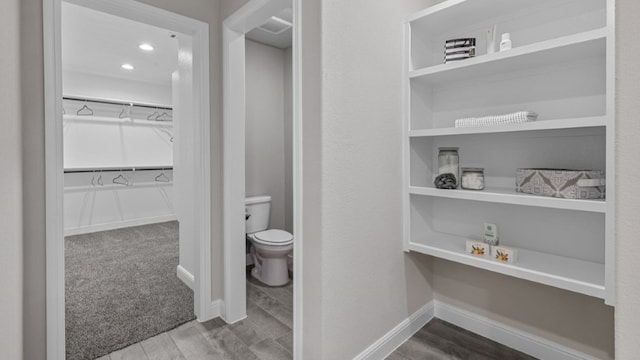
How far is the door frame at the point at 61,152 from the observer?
1452 mm

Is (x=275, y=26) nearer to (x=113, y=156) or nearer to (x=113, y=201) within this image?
(x=113, y=156)

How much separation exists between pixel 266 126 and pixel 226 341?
→ 2197 mm

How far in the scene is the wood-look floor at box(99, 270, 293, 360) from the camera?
1754 mm

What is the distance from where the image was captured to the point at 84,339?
6.14ft

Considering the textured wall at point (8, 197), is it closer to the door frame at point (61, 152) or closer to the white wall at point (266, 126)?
the door frame at point (61, 152)

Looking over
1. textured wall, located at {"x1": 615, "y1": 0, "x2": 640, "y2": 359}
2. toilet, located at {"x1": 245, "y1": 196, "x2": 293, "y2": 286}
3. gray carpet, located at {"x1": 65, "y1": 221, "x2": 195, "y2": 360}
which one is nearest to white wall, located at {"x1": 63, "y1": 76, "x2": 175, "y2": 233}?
gray carpet, located at {"x1": 65, "y1": 221, "x2": 195, "y2": 360}

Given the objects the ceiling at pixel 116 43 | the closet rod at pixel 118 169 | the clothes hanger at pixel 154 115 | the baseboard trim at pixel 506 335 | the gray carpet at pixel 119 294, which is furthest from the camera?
the clothes hanger at pixel 154 115

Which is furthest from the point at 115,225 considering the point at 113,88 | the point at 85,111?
the point at 113,88

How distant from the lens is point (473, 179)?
1.68 metres

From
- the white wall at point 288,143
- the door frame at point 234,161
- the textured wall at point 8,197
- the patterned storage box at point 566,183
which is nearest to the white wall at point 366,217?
the patterned storage box at point 566,183

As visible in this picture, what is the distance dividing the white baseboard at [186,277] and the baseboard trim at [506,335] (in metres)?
2.02

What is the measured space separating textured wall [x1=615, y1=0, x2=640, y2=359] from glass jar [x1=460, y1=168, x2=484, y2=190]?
1.16 m

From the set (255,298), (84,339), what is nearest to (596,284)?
(255,298)

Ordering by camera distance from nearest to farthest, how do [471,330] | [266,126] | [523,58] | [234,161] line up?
[523,58], [471,330], [234,161], [266,126]
